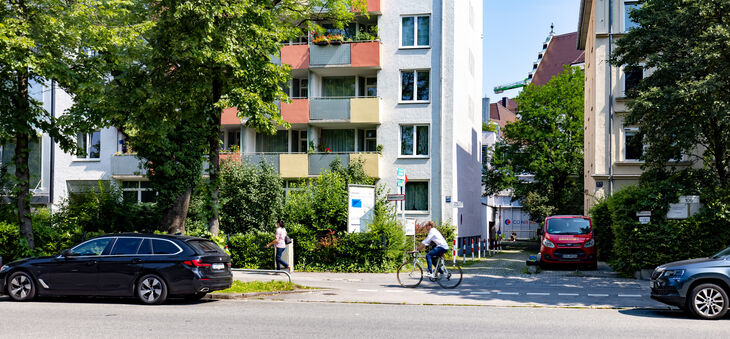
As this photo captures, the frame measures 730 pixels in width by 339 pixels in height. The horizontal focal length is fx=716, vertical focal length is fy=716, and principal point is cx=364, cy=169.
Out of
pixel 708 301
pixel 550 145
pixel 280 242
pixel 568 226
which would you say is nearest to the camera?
pixel 708 301

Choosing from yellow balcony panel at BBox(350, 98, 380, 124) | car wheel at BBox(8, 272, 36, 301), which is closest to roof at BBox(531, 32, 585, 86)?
yellow balcony panel at BBox(350, 98, 380, 124)

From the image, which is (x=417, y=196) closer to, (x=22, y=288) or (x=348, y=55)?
(x=348, y=55)

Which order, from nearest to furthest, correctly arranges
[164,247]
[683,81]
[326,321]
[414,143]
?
[326,321] < [164,247] < [683,81] < [414,143]

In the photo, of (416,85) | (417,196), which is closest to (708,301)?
(417,196)

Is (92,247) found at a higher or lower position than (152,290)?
higher

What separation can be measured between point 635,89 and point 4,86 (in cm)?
1815

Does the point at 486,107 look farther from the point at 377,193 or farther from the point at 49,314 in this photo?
the point at 49,314

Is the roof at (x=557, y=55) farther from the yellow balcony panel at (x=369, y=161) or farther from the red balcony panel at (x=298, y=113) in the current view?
the red balcony panel at (x=298, y=113)

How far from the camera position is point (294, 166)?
34.5m

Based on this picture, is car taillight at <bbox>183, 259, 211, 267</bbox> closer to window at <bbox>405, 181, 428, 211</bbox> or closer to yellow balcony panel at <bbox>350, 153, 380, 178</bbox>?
yellow balcony panel at <bbox>350, 153, 380, 178</bbox>

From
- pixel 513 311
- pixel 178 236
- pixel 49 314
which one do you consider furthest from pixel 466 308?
pixel 49 314

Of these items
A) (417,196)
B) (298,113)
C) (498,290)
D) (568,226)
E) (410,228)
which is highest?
(298,113)

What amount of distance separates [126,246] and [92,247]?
79 cm

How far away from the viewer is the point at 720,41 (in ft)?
59.7
